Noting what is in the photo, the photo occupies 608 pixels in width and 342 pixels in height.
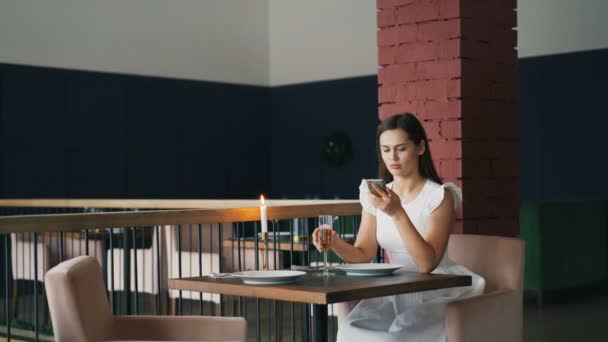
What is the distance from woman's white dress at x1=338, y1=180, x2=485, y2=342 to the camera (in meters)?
3.61

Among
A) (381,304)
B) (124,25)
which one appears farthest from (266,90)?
(381,304)

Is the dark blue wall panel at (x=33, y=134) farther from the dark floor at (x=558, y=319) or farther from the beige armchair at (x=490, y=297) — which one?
the beige armchair at (x=490, y=297)

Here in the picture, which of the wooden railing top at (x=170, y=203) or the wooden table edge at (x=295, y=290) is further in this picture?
the wooden railing top at (x=170, y=203)

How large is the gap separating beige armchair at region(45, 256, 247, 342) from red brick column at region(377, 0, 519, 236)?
1.91 m

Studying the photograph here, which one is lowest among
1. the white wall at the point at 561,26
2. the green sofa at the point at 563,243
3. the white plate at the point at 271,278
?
the green sofa at the point at 563,243

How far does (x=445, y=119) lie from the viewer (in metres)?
5.00

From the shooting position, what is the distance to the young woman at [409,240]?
3596 mm

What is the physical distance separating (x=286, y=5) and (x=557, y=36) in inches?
157

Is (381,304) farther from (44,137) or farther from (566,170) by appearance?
(44,137)

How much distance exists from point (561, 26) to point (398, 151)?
7.01 m

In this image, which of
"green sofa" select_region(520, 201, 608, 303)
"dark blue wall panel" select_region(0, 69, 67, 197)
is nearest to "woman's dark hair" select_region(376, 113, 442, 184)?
"green sofa" select_region(520, 201, 608, 303)

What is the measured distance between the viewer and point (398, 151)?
3.78m

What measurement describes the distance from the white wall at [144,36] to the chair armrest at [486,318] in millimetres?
7756

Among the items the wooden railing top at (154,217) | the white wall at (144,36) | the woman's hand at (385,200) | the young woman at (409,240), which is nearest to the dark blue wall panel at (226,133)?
the white wall at (144,36)
